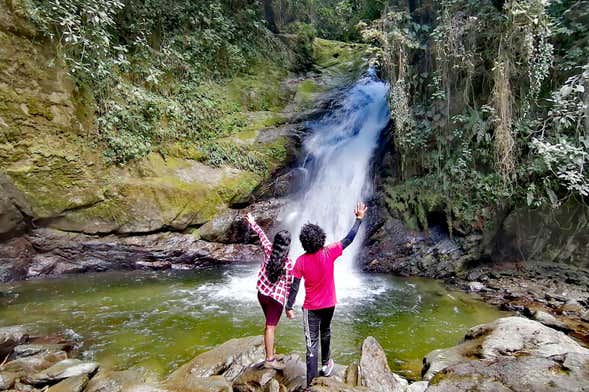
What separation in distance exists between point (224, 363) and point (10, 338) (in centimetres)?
289

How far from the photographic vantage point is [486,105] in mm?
8422

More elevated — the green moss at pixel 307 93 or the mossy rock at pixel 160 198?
the green moss at pixel 307 93

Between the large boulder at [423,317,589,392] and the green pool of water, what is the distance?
730 mm

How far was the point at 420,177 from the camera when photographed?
1020 cm

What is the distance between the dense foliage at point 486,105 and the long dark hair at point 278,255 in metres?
6.11

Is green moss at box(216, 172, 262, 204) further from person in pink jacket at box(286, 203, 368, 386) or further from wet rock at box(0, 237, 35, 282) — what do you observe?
person in pink jacket at box(286, 203, 368, 386)

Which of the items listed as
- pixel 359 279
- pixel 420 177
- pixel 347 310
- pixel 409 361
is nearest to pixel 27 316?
pixel 347 310

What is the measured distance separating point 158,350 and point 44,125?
5920 millimetres

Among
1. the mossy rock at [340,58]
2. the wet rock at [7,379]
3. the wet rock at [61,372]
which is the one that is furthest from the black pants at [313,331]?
the mossy rock at [340,58]

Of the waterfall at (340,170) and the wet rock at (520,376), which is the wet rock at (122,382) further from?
the waterfall at (340,170)

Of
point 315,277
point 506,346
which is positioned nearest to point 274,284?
point 315,277

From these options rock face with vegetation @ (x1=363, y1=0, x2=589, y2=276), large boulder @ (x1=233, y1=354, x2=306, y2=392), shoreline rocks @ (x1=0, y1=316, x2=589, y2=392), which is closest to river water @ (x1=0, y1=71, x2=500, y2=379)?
shoreline rocks @ (x1=0, y1=316, x2=589, y2=392)

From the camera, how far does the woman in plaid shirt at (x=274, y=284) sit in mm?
3621

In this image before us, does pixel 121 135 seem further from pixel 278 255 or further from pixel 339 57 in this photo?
pixel 339 57
